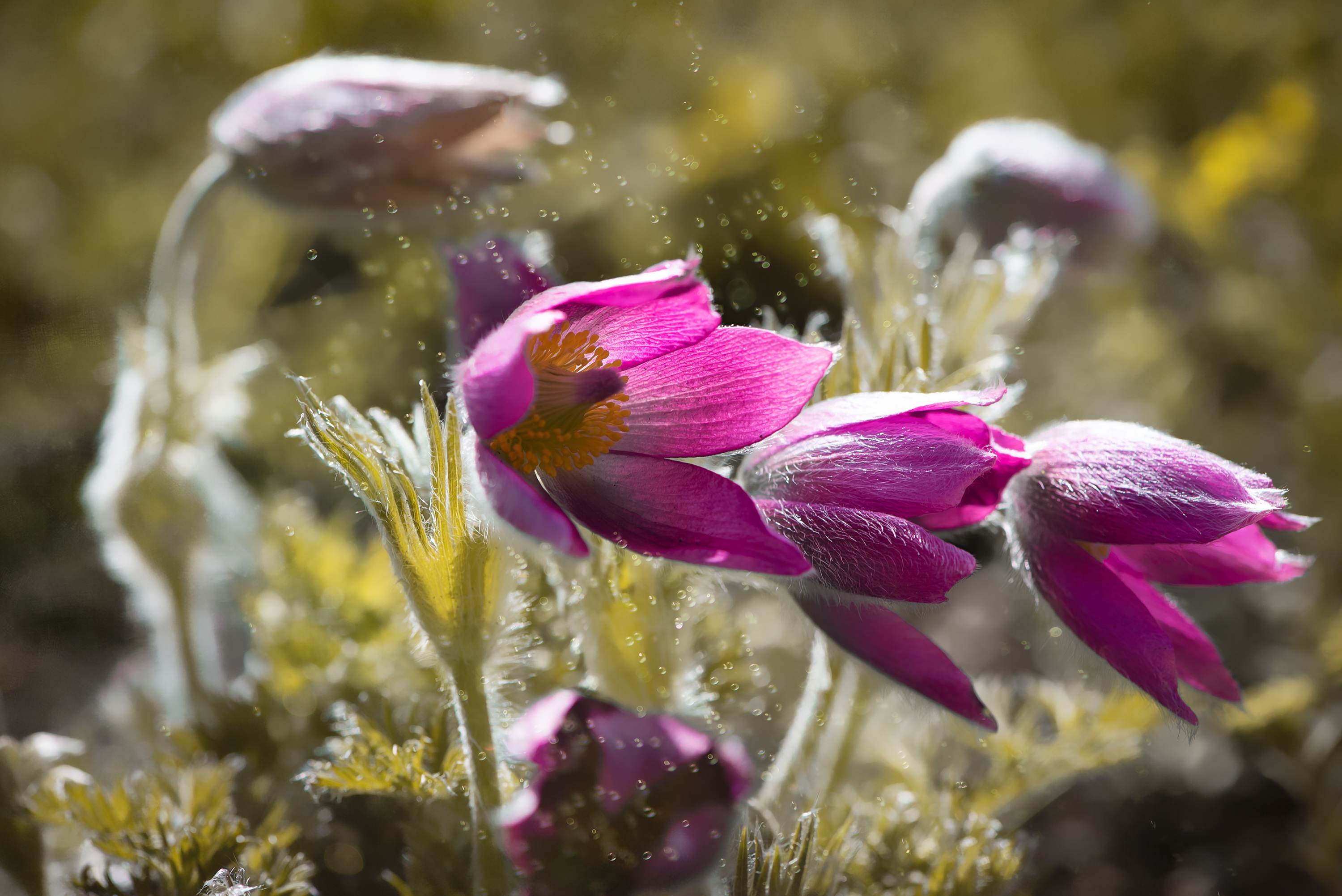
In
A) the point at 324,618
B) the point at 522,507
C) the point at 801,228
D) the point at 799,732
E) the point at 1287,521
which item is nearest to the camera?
the point at 522,507

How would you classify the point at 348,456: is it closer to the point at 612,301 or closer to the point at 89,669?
the point at 612,301

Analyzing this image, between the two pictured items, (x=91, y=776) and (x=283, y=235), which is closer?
(x=91, y=776)

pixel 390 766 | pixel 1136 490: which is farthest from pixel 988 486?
pixel 390 766

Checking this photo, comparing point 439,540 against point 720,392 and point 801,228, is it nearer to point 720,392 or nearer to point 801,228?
point 720,392

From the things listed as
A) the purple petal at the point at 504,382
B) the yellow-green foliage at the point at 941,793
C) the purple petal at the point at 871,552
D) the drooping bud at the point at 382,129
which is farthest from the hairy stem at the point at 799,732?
the drooping bud at the point at 382,129

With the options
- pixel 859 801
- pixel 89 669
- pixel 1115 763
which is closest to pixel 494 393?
pixel 859 801

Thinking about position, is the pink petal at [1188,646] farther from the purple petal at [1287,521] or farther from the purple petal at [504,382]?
the purple petal at [504,382]
